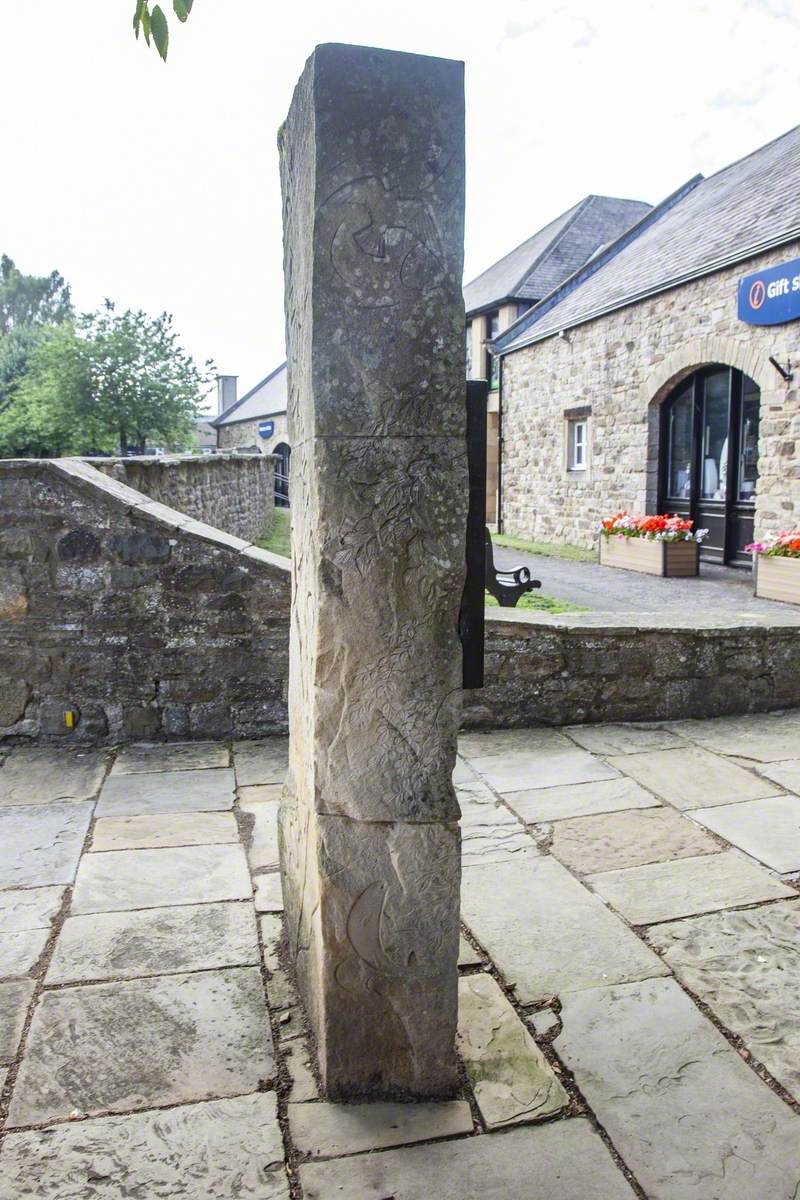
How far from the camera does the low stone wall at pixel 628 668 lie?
4.98 metres

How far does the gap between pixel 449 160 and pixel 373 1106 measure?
214cm

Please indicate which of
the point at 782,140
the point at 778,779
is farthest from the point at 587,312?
the point at 778,779

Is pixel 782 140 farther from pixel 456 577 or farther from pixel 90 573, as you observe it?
pixel 456 577

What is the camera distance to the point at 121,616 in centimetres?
472

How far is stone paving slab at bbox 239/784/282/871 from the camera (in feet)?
11.3

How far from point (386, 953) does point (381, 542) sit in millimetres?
967

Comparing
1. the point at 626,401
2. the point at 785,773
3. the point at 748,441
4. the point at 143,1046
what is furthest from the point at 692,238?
the point at 143,1046

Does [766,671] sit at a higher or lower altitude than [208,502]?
lower

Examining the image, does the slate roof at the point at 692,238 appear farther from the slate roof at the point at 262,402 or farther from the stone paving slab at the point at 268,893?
the slate roof at the point at 262,402

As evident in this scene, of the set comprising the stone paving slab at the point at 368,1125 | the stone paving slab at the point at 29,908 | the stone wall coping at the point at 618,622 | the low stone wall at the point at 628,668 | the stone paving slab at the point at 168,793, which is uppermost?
the stone wall coping at the point at 618,622

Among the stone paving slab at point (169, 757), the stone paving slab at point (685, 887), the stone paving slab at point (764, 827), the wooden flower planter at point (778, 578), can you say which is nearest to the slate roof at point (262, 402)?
the wooden flower planter at point (778, 578)

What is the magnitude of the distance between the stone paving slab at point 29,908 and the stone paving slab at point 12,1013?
330mm

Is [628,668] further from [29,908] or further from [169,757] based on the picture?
[29,908]

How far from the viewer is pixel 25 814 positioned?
388 centimetres
